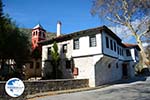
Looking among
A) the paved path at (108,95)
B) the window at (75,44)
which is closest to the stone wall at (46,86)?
the paved path at (108,95)

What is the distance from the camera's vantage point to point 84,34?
84.2ft

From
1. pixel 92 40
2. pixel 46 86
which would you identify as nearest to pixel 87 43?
pixel 92 40

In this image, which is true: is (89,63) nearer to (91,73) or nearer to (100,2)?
(91,73)

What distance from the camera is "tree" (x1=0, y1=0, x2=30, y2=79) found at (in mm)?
24575

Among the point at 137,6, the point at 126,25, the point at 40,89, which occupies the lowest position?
the point at 40,89

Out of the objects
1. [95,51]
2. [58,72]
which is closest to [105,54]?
[95,51]

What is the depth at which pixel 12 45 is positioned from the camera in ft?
84.3

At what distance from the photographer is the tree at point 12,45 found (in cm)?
2458

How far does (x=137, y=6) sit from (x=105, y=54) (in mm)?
13526
